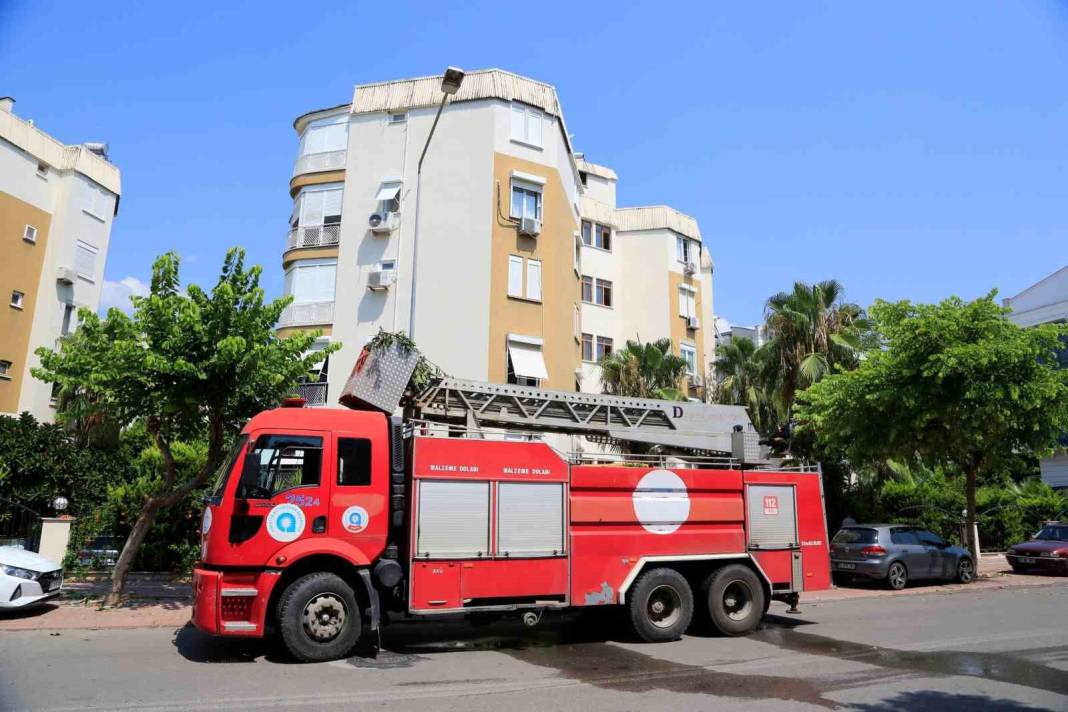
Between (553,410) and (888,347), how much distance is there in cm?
1221

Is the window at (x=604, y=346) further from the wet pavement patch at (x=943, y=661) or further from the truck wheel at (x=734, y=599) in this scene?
the wet pavement patch at (x=943, y=661)

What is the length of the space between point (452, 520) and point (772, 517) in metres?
5.15

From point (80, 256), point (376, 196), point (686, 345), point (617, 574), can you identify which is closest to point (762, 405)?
point (686, 345)

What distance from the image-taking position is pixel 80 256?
31.5 metres

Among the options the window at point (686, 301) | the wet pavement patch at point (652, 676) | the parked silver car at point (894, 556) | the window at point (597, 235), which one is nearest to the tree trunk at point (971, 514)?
the parked silver car at point (894, 556)

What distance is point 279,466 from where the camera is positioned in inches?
359

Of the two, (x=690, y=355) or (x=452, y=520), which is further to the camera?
(x=690, y=355)

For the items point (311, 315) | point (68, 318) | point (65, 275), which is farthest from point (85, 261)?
point (311, 315)

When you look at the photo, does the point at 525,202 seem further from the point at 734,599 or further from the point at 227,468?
the point at 227,468

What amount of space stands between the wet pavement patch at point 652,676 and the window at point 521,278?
49.4 feet

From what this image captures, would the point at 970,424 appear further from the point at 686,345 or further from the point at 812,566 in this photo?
the point at 686,345

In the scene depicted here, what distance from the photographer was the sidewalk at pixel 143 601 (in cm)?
1140

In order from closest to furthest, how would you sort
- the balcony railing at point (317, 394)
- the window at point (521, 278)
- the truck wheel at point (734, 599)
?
the truck wheel at point (734, 599), the balcony railing at point (317, 394), the window at point (521, 278)

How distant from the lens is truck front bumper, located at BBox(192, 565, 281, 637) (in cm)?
852
